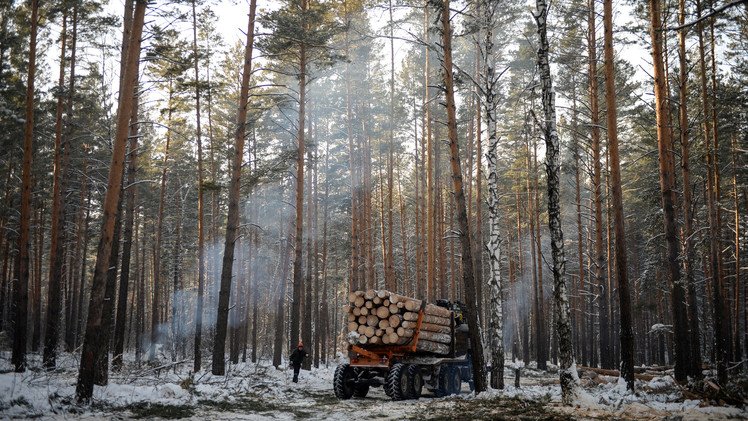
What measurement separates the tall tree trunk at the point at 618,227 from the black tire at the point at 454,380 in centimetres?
466

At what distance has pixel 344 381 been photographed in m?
12.6

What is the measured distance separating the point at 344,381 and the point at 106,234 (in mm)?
6825

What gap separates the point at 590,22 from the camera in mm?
19391

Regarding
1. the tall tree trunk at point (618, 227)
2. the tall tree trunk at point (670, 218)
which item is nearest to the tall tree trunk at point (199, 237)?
the tall tree trunk at point (618, 227)

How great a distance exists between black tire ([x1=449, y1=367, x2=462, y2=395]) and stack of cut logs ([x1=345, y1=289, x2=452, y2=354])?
154 centimetres

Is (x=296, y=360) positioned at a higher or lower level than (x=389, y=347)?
lower

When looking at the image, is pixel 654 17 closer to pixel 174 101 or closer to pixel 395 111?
pixel 395 111

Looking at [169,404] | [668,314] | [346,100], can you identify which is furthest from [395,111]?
[668,314]

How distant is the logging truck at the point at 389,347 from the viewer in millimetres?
12391

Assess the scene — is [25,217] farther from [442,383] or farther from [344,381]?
[442,383]

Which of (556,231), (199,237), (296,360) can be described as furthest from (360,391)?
(199,237)

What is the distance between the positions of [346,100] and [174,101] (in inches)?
381

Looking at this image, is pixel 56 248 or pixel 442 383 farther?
pixel 56 248

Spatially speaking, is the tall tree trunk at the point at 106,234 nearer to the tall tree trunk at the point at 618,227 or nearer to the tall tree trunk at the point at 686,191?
the tall tree trunk at the point at 618,227
